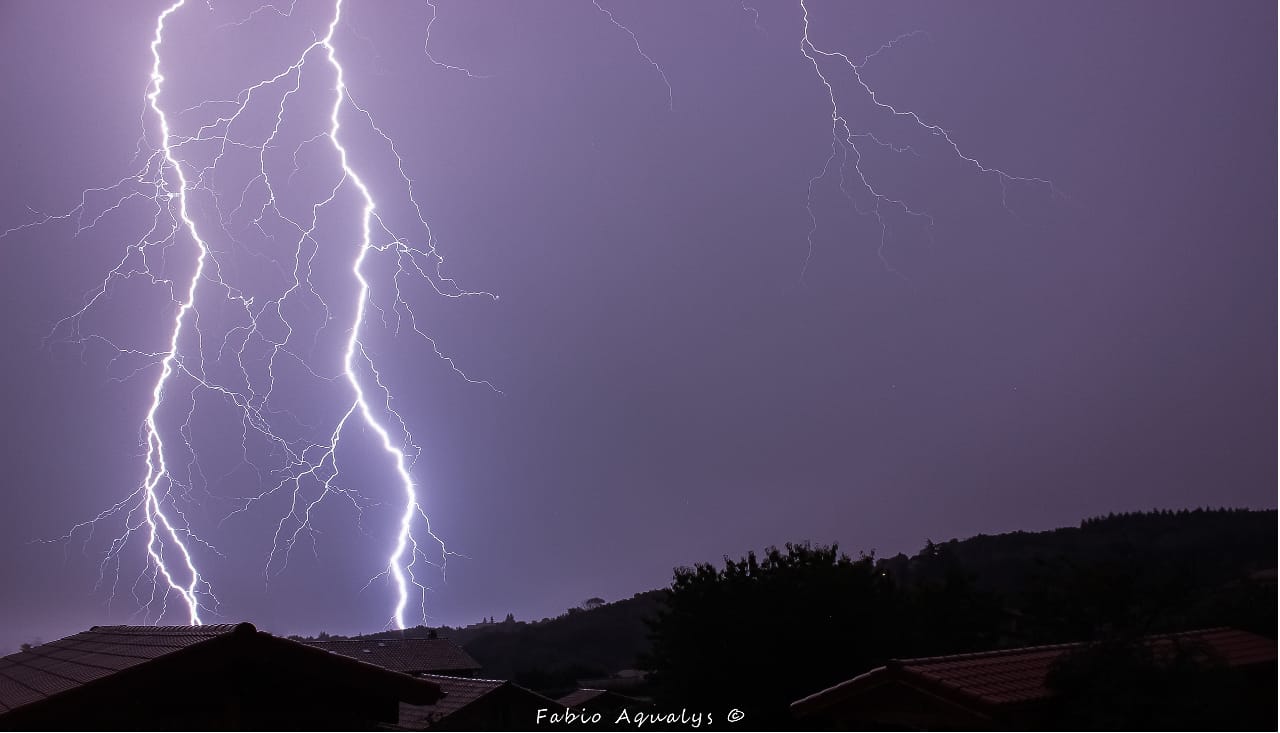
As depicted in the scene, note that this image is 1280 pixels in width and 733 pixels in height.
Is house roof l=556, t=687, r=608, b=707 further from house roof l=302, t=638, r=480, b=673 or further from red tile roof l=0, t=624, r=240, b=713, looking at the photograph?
red tile roof l=0, t=624, r=240, b=713

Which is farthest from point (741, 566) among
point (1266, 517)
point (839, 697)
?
point (1266, 517)

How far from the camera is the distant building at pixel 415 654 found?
1730cm

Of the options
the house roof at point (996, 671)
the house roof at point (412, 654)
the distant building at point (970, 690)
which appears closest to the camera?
the distant building at point (970, 690)

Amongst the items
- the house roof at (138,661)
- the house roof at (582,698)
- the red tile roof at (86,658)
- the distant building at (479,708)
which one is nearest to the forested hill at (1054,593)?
the distant building at (479,708)

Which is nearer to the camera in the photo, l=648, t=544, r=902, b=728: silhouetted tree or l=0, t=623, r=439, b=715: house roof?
l=0, t=623, r=439, b=715: house roof

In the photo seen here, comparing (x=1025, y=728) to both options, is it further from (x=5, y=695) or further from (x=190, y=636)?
(x=5, y=695)

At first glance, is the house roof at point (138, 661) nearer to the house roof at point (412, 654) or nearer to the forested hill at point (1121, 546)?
the house roof at point (412, 654)

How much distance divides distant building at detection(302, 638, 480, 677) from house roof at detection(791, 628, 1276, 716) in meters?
12.3

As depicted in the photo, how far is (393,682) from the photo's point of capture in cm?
516

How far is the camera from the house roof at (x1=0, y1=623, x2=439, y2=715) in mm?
4570

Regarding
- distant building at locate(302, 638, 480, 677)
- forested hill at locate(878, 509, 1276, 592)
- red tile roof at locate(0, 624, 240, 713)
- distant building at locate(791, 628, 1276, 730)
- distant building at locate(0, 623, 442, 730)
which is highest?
forested hill at locate(878, 509, 1276, 592)

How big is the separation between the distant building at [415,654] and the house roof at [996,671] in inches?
485

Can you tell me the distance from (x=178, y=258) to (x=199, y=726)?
480 inches

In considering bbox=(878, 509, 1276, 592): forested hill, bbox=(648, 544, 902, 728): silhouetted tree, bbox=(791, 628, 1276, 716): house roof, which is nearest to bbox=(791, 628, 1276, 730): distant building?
bbox=(791, 628, 1276, 716): house roof
